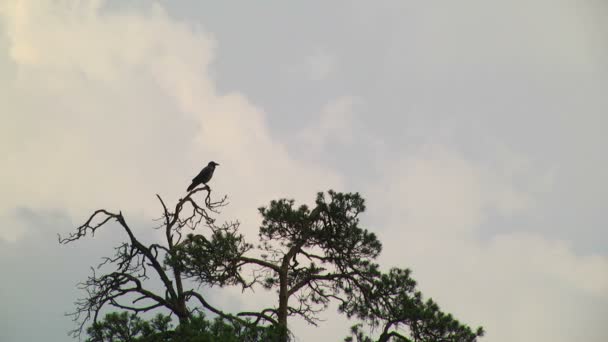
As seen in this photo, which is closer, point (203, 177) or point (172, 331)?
point (172, 331)

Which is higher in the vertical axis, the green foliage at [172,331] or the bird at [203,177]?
the bird at [203,177]

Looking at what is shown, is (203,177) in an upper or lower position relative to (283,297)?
upper

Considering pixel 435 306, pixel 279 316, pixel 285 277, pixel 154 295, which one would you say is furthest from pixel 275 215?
pixel 435 306

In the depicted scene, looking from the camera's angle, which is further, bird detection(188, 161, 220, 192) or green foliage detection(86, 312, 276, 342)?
bird detection(188, 161, 220, 192)

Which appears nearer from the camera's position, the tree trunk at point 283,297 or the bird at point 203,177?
the tree trunk at point 283,297

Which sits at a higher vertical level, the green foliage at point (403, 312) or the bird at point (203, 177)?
the bird at point (203, 177)

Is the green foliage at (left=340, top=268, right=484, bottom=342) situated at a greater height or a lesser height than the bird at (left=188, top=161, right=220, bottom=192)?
lesser

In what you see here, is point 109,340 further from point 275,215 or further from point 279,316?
point 275,215

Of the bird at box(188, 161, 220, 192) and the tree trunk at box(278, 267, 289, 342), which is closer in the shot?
the tree trunk at box(278, 267, 289, 342)

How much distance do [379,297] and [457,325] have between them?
154 centimetres

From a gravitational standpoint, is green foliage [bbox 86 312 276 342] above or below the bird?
below

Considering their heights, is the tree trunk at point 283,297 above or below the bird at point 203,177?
below

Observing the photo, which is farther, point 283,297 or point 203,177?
point 203,177

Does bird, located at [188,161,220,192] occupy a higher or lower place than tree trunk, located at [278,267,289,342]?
higher
